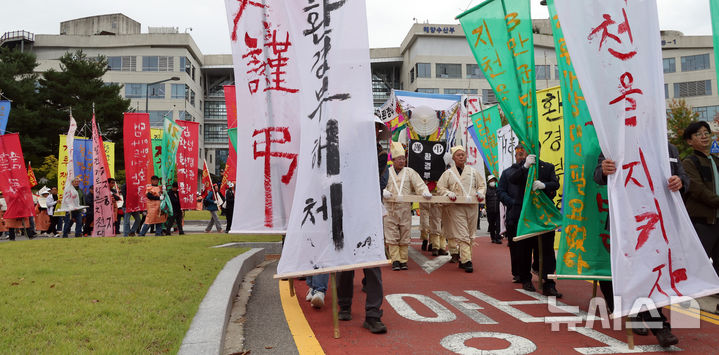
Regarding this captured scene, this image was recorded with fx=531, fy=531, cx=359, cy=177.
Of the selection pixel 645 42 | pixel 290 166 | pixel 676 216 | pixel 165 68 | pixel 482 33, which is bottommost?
pixel 676 216

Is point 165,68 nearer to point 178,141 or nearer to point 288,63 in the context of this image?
point 178,141

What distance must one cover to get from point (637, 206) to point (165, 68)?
A: 56.3 m

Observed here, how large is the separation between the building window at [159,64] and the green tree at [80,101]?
15463 mm

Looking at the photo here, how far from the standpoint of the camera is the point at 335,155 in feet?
15.0

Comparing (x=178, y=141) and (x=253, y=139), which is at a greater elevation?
(x=178, y=141)

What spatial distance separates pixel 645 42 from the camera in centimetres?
428

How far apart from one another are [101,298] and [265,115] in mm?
2411

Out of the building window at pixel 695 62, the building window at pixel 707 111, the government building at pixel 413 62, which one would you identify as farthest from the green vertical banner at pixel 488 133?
the building window at pixel 695 62

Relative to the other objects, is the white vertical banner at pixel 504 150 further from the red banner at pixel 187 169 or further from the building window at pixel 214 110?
the building window at pixel 214 110

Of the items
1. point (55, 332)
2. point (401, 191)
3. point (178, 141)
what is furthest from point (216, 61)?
point (55, 332)

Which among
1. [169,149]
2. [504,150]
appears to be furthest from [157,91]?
[504,150]

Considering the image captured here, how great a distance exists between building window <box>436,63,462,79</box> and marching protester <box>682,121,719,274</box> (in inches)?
2013

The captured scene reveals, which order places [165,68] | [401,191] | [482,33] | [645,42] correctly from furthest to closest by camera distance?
[165,68] → [401,191] → [482,33] → [645,42]

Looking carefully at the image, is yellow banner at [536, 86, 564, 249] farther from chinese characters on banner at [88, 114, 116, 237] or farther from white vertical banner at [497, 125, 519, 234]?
chinese characters on banner at [88, 114, 116, 237]
